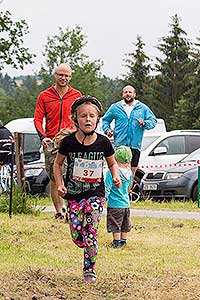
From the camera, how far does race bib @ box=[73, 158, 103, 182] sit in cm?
685

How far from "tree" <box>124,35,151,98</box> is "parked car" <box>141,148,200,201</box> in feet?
175

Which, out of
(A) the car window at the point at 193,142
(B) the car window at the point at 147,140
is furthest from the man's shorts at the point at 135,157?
(B) the car window at the point at 147,140

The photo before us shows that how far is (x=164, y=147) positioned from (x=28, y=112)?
176 feet

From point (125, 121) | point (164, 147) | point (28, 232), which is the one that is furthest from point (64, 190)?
point (164, 147)

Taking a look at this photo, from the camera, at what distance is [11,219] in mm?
11062

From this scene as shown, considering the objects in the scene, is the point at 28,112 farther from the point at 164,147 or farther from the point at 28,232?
the point at 28,232

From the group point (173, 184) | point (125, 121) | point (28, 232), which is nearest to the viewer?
point (28, 232)

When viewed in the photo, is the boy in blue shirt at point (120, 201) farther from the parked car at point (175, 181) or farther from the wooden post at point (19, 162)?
the parked car at point (175, 181)

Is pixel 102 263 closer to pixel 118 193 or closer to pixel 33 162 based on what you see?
pixel 118 193

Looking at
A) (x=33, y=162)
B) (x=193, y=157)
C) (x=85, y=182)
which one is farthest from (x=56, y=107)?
(x=33, y=162)

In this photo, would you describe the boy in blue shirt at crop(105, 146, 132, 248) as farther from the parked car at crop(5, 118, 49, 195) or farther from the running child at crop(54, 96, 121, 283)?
the parked car at crop(5, 118, 49, 195)

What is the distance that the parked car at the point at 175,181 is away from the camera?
691 inches

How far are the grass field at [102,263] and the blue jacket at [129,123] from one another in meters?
1.70

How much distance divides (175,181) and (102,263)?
33.0 ft
